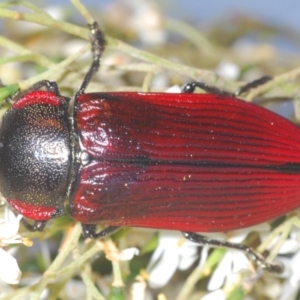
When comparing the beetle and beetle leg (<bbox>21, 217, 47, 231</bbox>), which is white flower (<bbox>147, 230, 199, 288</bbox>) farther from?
beetle leg (<bbox>21, 217, 47, 231</bbox>)

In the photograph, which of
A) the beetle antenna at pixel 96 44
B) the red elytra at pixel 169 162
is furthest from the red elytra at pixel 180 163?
the beetle antenna at pixel 96 44

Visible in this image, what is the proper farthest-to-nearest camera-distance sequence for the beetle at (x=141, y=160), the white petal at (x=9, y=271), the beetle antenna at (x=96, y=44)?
the beetle antenna at (x=96, y=44)
the beetle at (x=141, y=160)
the white petal at (x=9, y=271)

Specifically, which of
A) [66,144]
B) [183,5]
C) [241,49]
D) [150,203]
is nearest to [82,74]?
[66,144]

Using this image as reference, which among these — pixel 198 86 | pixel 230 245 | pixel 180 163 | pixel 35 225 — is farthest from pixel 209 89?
pixel 35 225

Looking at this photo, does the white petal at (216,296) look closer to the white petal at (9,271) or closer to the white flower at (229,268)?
the white flower at (229,268)

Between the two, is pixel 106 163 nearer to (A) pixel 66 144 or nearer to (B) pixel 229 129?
(A) pixel 66 144

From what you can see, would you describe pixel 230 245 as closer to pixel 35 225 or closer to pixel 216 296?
pixel 216 296

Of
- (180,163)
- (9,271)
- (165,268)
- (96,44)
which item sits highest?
(96,44)

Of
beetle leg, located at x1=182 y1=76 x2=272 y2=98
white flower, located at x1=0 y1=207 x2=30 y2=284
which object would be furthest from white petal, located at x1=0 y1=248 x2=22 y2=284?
beetle leg, located at x1=182 y1=76 x2=272 y2=98
